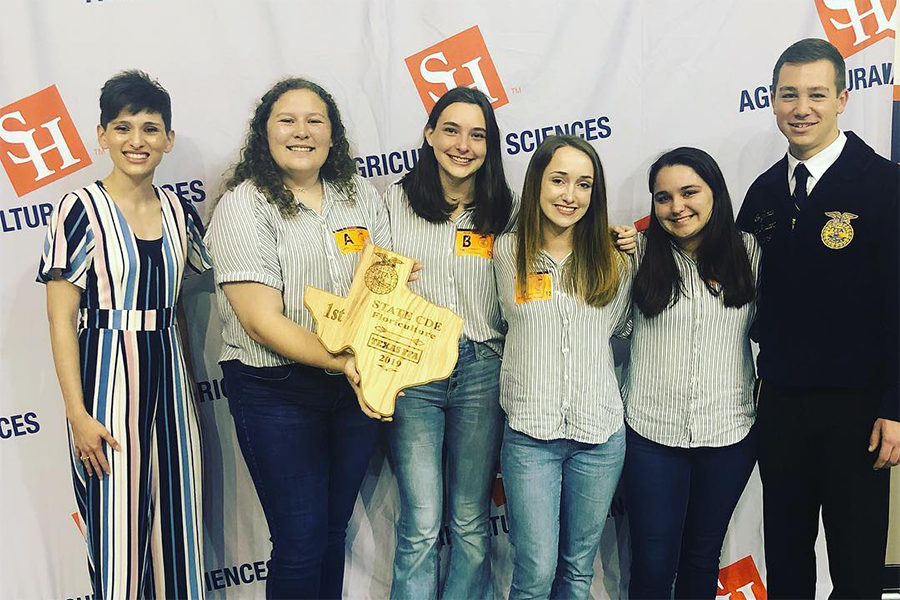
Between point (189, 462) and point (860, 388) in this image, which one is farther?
point (189, 462)

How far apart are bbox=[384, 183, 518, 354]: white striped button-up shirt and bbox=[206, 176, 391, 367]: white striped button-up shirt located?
12 cm

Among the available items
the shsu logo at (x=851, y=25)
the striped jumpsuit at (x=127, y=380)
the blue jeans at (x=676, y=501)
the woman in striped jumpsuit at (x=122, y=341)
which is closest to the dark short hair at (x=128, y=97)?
the woman in striped jumpsuit at (x=122, y=341)

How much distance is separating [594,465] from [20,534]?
169 centimetres

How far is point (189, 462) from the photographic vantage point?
5.78ft

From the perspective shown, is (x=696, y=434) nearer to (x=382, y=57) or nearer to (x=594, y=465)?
(x=594, y=465)

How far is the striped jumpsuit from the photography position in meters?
1.65

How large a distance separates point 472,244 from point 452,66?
0.61 meters

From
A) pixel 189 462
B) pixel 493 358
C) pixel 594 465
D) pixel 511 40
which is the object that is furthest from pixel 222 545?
pixel 511 40

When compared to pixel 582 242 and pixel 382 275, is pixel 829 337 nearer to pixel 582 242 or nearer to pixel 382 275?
pixel 582 242

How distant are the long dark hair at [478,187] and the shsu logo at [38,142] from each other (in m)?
1.00

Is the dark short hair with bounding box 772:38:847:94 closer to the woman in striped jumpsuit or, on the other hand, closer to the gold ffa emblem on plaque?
the gold ffa emblem on plaque

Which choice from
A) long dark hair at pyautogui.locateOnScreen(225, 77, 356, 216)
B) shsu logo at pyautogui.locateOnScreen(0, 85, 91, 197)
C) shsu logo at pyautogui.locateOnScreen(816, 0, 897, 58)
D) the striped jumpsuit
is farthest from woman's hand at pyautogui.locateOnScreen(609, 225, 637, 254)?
shsu logo at pyautogui.locateOnScreen(0, 85, 91, 197)

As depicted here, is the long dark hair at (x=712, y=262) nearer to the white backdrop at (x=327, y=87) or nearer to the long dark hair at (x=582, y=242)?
the long dark hair at (x=582, y=242)

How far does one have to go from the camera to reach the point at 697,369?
1.70m
